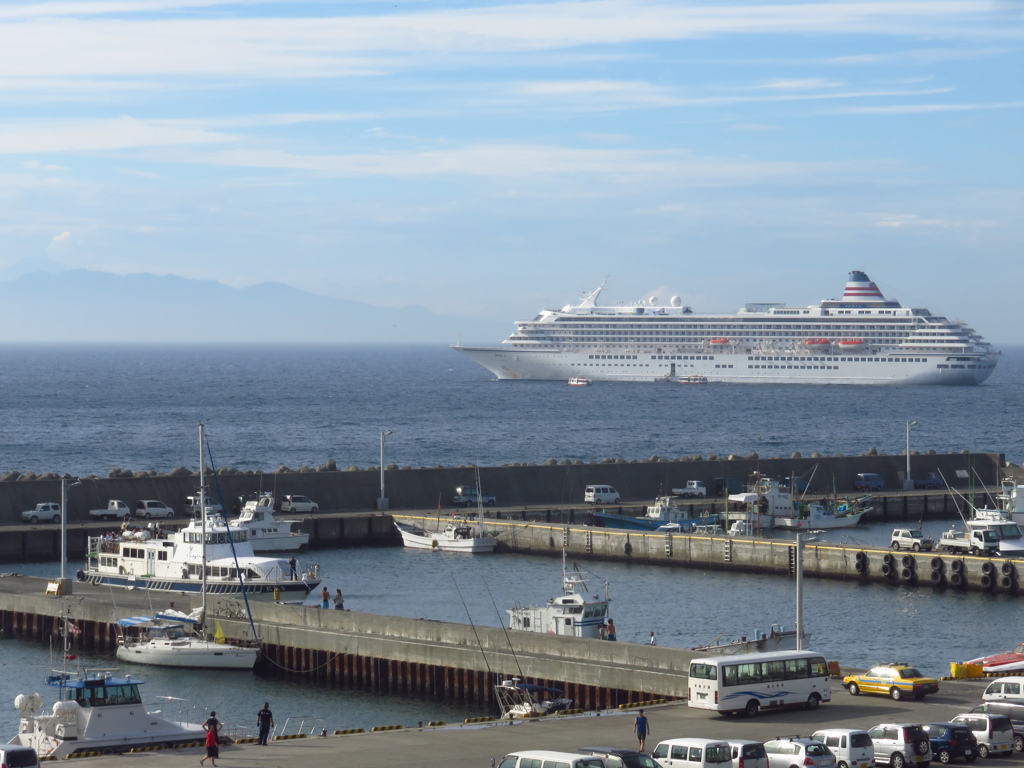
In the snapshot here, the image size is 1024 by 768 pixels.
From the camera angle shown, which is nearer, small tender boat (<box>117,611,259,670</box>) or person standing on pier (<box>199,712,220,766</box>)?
person standing on pier (<box>199,712,220,766</box>)

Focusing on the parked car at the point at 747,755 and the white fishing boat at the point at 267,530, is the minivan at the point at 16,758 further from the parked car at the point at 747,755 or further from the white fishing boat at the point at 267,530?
the white fishing boat at the point at 267,530

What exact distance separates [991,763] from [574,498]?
1647 inches

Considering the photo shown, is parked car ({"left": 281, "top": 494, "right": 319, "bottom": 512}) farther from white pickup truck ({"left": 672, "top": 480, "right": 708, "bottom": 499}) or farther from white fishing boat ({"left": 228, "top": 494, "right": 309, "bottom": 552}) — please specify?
white pickup truck ({"left": 672, "top": 480, "right": 708, "bottom": 499})

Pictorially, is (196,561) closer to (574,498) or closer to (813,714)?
(813,714)

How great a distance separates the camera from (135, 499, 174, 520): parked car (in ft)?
173

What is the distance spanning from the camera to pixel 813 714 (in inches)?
922

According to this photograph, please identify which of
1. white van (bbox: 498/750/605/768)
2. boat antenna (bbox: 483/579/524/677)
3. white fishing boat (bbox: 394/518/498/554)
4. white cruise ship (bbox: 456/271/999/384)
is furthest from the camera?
white cruise ship (bbox: 456/271/999/384)

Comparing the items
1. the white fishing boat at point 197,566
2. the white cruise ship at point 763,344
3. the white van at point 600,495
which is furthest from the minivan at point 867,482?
the white cruise ship at point 763,344

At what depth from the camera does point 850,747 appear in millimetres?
19594

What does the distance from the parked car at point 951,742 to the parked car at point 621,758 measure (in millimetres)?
4106

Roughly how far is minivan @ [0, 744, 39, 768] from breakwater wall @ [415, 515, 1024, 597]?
101ft

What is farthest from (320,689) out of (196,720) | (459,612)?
(459,612)

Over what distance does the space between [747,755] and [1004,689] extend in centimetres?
616

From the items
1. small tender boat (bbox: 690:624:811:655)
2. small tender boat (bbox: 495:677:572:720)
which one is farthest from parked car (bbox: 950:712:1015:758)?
small tender boat (bbox: 690:624:811:655)
